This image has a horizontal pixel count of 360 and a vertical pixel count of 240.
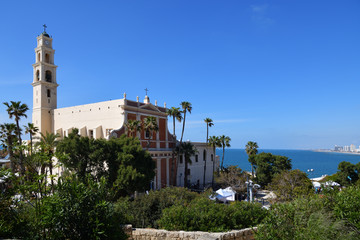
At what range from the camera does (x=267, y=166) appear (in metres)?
44.7

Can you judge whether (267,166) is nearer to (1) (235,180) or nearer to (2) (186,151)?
(1) (235,180)

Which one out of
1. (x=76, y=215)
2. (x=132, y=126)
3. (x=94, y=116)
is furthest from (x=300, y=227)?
(x=94, y=116)

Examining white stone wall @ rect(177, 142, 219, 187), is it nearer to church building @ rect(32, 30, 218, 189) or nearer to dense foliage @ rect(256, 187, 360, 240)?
church building @ rect(32, 30, 218, 189)

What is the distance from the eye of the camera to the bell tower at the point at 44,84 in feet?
122

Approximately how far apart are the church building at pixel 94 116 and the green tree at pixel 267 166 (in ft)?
45.8

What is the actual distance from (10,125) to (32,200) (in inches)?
920

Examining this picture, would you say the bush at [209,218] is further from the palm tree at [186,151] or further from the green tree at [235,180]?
the palm tree at [186,151]

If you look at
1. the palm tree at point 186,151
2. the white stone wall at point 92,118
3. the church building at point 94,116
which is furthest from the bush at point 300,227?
the palm tree at point 186,151

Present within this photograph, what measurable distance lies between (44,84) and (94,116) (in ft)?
29.4

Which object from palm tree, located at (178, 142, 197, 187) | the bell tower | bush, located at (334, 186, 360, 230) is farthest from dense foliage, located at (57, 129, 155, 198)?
bush, located at (334, 186, 360, 230)

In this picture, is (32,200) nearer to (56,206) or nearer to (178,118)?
(56,206)

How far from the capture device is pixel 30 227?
6.86 m

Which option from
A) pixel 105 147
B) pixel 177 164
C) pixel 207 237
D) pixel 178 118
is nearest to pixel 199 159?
pixel 177 164

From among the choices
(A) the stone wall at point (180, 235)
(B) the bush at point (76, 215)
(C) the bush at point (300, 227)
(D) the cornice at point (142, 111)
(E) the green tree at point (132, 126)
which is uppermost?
(D) the cornice at point (142, 111)
